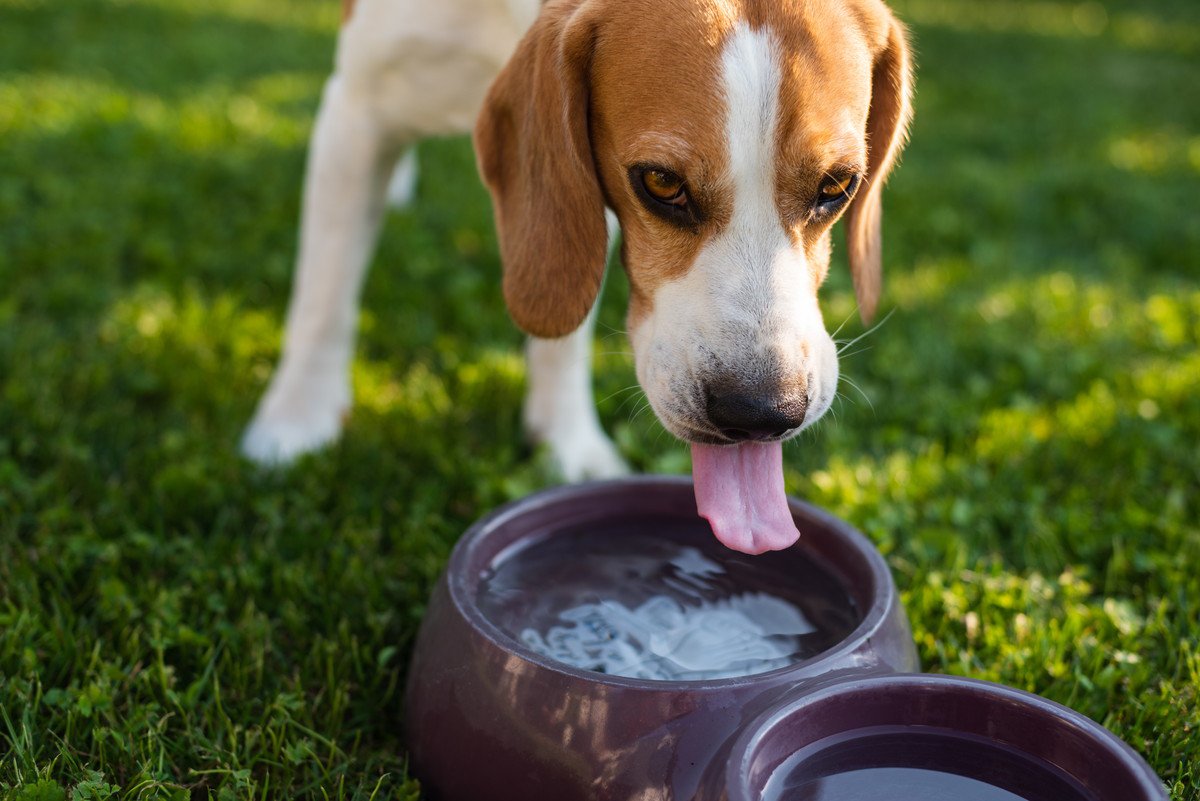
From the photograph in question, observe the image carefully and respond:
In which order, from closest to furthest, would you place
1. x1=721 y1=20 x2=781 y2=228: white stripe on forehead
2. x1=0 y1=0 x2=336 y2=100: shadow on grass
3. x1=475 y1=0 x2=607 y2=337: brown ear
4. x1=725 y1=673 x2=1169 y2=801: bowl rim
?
x1=725 y1=673 x2=1169 y2=801: bowl rim, x1=721 y1=20 x2=781 y2=228: white stripe on forehead, x1=475 y1=0 x2=607 y2=337: brown ear, x1=0 y1=0 x2=336 y2=100: shadow on grass

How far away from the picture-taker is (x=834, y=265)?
15.0ft

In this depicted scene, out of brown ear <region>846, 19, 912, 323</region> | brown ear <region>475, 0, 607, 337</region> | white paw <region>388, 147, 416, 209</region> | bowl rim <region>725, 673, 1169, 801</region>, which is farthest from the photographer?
white paw <region>388, 147, 416, 209</region>

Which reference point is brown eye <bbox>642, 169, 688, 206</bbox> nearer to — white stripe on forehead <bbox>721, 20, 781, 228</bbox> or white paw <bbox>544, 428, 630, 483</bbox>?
white stripe on forehead <bbox>721, 20, 781, 228</bbox>

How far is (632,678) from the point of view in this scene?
5.90 feet

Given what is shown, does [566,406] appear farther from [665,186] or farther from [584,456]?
[665,186]

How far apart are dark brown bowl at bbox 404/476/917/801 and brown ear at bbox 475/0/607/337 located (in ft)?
1.68

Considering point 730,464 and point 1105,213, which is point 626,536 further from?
point 1105,213

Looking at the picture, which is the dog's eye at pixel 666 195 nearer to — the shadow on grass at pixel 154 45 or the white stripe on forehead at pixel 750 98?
the white stripe on forehead at pixel 750 98

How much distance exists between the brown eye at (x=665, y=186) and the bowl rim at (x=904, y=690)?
863 mm

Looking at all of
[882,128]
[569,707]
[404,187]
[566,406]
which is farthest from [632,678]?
[404,187]

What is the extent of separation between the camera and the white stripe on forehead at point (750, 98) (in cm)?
204

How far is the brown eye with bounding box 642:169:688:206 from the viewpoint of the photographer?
213 cm

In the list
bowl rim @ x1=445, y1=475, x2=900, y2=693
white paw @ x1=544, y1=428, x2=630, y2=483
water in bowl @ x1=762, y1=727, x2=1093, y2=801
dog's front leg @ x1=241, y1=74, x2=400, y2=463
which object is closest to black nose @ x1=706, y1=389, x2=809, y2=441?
bowl rim @ x1=445, y1=475, x2=900, y2=693

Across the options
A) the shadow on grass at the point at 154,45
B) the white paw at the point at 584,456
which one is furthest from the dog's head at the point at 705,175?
the shadow on grass at the point at 154,45
